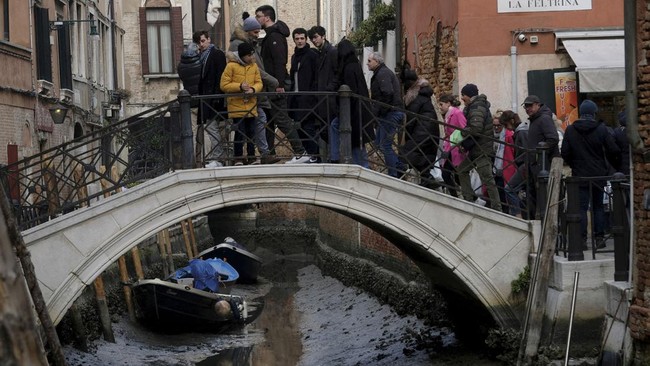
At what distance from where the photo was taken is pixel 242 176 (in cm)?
1150

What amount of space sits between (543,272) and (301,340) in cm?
793

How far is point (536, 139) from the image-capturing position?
11.7 m

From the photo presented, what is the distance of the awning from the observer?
13664mm

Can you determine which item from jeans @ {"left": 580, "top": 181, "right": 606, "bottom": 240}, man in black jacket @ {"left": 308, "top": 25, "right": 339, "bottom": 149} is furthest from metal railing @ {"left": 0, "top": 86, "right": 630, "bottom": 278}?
man in black jacket @ {"left": 308, "top": 25, "right": 339, "bottom": 149}

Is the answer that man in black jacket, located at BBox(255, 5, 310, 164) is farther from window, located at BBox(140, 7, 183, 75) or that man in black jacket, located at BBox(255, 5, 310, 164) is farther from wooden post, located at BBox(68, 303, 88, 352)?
window, located at BBox(140, 7, 183, 75)

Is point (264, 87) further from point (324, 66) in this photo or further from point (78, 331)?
point (78, 331)

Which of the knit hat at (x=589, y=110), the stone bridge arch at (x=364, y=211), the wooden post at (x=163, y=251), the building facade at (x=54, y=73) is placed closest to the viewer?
the knit hat at (x=589, y=110)

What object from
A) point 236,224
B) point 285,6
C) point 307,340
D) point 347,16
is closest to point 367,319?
point 307,340

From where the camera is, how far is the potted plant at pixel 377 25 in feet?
64.2

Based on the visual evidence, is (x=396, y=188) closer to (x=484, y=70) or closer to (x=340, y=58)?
(x=340, y=58)

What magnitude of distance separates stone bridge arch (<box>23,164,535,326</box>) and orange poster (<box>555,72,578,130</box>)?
319 centimetres

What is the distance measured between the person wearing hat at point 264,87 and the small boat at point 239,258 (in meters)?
13.8

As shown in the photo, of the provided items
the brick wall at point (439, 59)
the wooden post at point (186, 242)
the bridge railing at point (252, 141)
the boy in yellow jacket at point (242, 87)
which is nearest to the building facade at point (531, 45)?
the brick wall at point (439, 59)

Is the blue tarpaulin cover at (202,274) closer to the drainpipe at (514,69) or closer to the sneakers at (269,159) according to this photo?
the drainpipe at (514,69)
